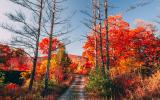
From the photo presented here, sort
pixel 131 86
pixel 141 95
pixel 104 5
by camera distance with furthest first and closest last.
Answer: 1. pixel 104 5
2. pixel 131 86
3. pixel 141 95

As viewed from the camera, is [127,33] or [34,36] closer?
[34,36]

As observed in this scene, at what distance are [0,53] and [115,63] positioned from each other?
26375mm

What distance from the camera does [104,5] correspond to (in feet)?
57.2

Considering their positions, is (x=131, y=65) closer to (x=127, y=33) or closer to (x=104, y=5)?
(x=127, y=33)

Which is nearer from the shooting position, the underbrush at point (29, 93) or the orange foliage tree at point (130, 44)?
the underbrush at point (29, 93)

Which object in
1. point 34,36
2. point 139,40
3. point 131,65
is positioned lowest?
point 131,65

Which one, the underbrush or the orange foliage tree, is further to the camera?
the orange foliage tree

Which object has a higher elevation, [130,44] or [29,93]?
[130,44]

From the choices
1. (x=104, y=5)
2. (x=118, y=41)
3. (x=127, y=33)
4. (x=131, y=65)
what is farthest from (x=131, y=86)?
(x=127, y=33)

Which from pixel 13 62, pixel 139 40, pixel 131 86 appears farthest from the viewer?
pixel 13 62

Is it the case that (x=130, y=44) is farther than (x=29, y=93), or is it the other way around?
(x=130, y=44)

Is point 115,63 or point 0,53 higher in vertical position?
point 0,53

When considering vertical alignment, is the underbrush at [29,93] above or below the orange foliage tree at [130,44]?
below

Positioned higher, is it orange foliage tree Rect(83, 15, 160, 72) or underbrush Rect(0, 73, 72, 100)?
orange foliage tree Rect(83, 15, 160, 72)
